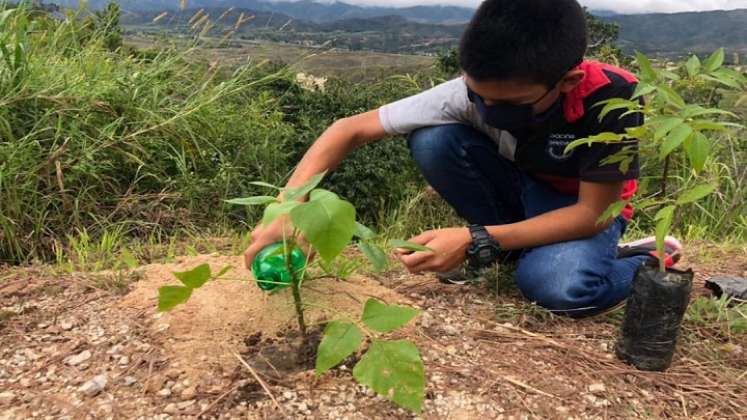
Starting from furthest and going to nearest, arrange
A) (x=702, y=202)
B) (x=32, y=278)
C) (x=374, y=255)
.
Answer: (x=702, y=202) < (x=32, y=278) < (x=374, y=255)

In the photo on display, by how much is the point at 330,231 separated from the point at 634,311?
890 millimetres

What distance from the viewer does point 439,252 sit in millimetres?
1671

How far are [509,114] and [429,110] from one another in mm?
469

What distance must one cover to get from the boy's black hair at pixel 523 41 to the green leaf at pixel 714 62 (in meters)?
0.32

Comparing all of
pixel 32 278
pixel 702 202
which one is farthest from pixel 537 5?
pixel 702 202

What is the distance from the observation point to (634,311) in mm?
1474

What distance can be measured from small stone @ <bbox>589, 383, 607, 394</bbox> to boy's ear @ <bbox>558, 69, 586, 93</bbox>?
2.57 ft

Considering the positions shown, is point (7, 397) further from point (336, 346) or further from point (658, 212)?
point (658, 212)

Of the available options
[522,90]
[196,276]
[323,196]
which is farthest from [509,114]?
[196,276]

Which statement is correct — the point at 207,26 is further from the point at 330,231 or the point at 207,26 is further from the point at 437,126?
the point at 330,231

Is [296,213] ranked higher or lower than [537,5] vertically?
lower

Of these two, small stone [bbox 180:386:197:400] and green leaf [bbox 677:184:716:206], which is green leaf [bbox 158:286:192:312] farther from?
green leaf [bbox 677:184:716:206]

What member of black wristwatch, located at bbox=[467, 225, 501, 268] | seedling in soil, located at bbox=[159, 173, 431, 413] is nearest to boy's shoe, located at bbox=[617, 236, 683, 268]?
black wristwatch, located at bbox=[467, 225, 501, 268]

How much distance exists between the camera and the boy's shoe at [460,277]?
197 cm
